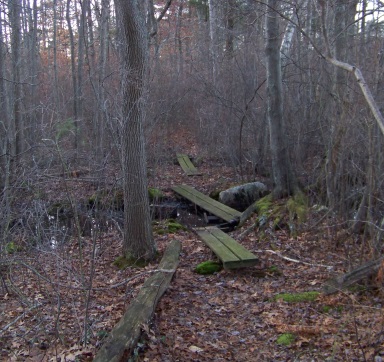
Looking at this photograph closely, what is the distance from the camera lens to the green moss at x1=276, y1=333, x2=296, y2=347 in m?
4.77

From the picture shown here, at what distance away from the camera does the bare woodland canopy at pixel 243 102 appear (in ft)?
22.3

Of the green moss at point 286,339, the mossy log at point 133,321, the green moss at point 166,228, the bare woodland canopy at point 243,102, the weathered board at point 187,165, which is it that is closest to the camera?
the mossy log at point 133,321

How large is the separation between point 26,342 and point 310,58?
34.1ft

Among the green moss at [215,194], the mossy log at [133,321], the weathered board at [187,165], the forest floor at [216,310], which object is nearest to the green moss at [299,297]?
the forest floor at [216,310]

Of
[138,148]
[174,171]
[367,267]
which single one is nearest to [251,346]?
[367,267]

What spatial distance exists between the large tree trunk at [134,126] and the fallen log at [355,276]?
3.18m

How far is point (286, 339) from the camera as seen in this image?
4832 millimetres

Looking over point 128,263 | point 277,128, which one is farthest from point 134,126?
point 277,128

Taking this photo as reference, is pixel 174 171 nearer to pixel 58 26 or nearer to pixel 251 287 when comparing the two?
pixel 251 287

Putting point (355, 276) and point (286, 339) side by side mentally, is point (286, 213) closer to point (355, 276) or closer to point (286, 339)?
point (355, 276)

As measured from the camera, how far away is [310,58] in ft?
41.7

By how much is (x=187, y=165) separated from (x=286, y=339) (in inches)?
536

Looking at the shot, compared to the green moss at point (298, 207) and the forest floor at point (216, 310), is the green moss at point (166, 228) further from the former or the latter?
the green moss at point (298, 207)

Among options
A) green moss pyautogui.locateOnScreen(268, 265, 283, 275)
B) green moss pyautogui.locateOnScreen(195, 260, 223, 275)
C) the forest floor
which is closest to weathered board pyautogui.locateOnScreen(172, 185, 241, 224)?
the forest floor
